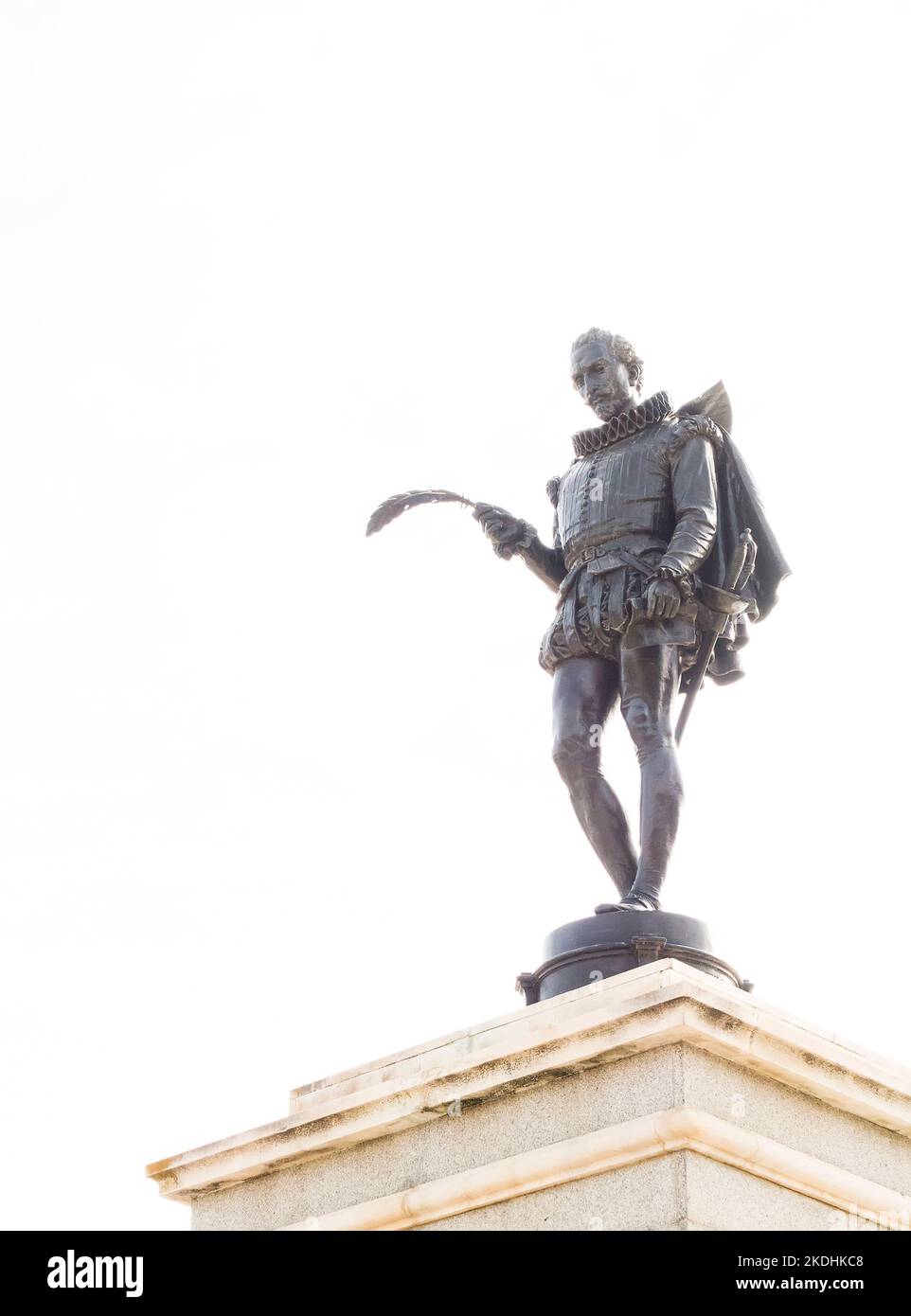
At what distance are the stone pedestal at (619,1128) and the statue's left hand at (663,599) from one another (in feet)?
5.97

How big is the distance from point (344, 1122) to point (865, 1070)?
2.03 m

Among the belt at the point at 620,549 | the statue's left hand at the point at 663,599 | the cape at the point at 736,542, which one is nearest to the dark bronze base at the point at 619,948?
the statue's left hand at the point at 663,599

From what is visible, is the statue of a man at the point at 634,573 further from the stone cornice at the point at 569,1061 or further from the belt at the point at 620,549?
the stone cornice at the point at 569,1061

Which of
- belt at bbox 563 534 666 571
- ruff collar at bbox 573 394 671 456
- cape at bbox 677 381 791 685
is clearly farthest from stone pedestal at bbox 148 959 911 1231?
ruff collar at bbox 573 394 671 456

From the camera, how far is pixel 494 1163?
6.49 meters

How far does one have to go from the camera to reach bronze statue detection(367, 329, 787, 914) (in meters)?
7.89

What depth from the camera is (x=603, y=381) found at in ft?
28.6

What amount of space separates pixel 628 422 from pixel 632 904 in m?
2.52

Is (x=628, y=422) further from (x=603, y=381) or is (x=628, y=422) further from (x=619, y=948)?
(x=619, y=948)

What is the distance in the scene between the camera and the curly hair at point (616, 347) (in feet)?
28.7

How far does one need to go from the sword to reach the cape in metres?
0.13

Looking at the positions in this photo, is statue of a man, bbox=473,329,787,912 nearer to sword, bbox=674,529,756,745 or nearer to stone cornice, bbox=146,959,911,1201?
sword, bbox=674,529,756,745

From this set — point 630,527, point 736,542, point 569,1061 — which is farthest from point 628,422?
point 569,1061
